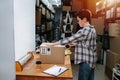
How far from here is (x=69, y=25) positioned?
604cm

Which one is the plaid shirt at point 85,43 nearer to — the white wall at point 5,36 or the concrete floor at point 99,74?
the white wall at point 5,36

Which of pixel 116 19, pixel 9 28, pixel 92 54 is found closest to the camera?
pixel 9 28

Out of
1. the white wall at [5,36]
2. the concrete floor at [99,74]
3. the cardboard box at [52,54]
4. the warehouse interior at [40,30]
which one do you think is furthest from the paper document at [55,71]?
the concrete floor at [99,74]

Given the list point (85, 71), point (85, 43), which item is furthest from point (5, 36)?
point (85, 71)

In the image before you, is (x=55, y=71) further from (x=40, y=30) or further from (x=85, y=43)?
(x=40, y=30)

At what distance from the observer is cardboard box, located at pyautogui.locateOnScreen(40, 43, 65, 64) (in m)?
2.34

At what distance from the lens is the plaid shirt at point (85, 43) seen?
2.50 metres

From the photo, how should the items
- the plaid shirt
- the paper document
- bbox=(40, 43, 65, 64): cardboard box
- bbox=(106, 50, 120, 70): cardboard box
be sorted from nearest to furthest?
1. the paper document
2. bbox=(40, 43, 65, 64): cardboard box
3. the plaid shirt
4. bbox=(106, 50, 120, 70): cardboard box

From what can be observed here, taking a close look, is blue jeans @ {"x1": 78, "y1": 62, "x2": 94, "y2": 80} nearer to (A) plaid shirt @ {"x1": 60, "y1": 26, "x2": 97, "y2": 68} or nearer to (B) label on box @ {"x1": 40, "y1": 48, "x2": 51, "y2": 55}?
(A) plaid shirt @ {"x1": 60, "y1": 26, "x2": 97, "y2": 68}

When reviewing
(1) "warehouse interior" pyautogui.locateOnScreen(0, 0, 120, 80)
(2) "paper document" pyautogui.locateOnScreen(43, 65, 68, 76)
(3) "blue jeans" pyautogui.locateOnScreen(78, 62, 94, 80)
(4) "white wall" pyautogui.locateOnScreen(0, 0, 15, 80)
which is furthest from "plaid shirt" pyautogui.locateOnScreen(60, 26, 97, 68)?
(4) "white wall" pyautogui.locateOnScreen(0, 0, 15, 80)

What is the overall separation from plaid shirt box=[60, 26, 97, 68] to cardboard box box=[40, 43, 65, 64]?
199 millimetres

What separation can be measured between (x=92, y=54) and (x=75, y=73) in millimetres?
2208

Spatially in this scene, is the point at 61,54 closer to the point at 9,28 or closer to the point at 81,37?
the point at 81,37

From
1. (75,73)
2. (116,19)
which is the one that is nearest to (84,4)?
(116,19)
